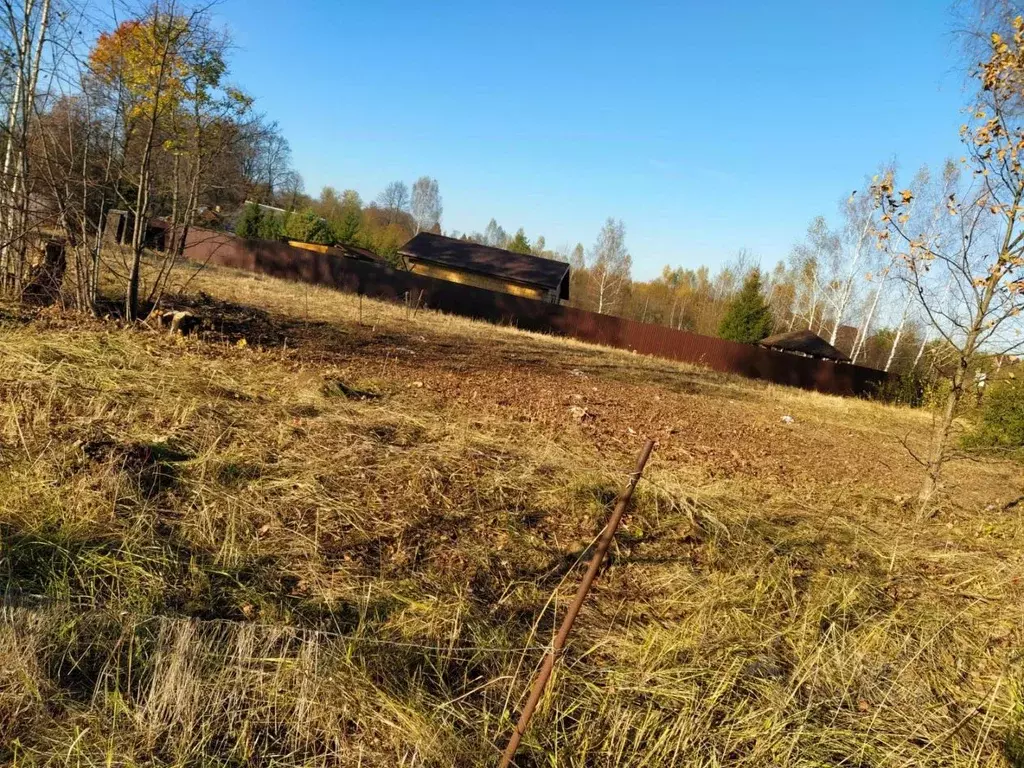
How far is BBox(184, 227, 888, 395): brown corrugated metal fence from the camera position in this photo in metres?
23.3

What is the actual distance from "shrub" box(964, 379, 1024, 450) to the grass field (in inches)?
211

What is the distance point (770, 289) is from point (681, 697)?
5964 cm

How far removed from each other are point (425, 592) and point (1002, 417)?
37.9 ft

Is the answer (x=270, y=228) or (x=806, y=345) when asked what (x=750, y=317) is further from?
(x=270, y=228)

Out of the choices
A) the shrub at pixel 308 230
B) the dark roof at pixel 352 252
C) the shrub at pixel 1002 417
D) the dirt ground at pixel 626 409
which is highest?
the shrub at pixel 308 230

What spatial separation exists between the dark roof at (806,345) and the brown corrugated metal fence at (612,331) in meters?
2.70

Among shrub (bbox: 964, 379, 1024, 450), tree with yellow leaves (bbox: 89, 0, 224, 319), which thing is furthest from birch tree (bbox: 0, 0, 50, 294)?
shrub (bbox: 964, 379, 1024, 450)

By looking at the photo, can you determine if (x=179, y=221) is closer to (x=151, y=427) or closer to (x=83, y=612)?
(x=151, y=427)

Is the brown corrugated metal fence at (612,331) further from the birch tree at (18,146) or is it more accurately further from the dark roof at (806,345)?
the birch tree at (18,146)

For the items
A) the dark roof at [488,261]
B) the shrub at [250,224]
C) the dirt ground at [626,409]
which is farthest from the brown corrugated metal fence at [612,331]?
the shrub at [250,224]

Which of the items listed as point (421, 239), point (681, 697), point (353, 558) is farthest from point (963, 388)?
point (421, 239)

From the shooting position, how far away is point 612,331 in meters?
23.7

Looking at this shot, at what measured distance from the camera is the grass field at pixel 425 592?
7.31 ft

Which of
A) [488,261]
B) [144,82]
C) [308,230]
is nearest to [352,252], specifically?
[308,230]
